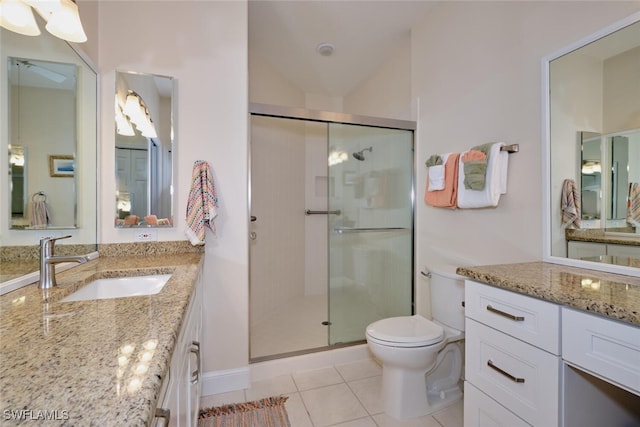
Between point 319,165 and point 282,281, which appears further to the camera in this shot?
point 319,165

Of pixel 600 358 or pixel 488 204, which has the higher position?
pixel 488 204

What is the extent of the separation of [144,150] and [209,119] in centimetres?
43

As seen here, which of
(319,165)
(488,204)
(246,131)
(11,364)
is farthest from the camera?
(319,165)

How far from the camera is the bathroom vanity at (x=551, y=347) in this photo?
80cm

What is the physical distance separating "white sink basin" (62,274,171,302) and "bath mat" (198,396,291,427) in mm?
798

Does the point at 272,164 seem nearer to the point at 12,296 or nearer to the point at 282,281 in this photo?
the point at 282,281

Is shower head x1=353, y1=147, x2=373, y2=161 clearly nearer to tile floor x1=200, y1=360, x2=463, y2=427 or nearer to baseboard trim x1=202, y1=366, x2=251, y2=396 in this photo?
tile floor x1=200, y1=360, x2=463, y2=427

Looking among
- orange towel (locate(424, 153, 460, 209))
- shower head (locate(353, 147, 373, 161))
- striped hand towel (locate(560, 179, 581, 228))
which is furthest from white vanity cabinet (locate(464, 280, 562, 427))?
shower head (locate(353, 147, 373, 161))

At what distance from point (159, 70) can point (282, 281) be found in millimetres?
2265

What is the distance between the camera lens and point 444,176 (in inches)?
77.2

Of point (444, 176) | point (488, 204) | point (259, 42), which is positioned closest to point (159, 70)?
point (259, 42)

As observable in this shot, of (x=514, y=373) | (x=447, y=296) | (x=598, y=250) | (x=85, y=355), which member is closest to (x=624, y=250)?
(x=598, y=250)

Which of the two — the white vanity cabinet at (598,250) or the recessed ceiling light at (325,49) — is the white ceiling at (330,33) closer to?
the recessed ceiling light at (325,49)

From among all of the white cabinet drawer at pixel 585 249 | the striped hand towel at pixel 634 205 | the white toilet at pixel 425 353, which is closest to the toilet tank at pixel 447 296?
the white toilet at pixel 425 353
